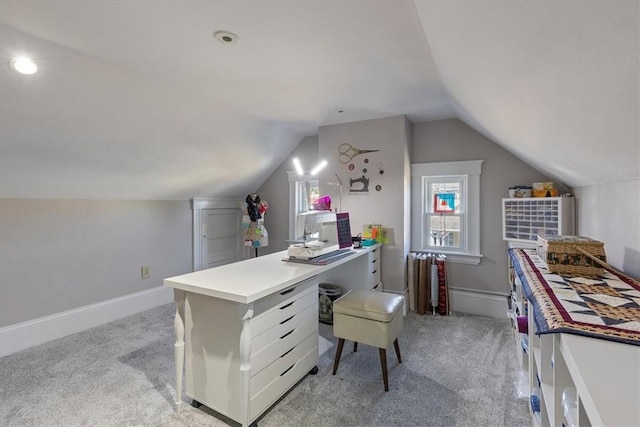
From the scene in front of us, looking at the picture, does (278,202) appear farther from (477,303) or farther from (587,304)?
(587,304)

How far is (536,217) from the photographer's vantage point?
2.90 meters

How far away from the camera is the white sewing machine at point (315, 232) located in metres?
2.35

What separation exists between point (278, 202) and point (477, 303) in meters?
2.97

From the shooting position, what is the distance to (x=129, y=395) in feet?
6.43

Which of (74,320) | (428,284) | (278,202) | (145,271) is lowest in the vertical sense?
(74,320)

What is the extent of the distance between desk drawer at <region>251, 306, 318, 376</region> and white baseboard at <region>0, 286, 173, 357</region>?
2408mm

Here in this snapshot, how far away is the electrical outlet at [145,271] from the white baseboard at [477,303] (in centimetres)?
358

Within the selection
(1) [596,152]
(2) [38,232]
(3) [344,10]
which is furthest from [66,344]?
(1) [596,152]

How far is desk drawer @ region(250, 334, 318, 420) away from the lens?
1.64 metres

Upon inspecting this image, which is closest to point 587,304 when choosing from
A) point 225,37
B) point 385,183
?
point 225,37

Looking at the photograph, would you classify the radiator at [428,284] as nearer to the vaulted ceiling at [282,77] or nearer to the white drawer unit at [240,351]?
the vaulted ceiling at [282,77]

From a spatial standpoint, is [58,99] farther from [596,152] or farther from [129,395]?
[596,152]

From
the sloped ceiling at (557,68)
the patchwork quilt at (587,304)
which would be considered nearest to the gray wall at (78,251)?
the sloped ceiling at (557,68)

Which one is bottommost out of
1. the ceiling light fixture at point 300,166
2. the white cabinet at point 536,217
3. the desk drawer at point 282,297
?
the desk drawer at point 282,297
